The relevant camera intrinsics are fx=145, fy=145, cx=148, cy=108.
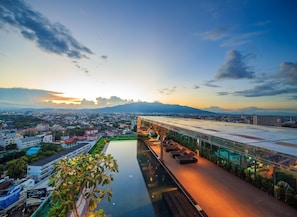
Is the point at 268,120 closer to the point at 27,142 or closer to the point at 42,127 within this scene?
the point at 27,142

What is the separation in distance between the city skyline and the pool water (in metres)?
9.04

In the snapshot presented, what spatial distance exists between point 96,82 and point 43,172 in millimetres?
10909

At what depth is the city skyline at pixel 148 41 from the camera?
8.66 metres

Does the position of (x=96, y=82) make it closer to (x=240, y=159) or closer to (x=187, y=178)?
(x=187, y=178)

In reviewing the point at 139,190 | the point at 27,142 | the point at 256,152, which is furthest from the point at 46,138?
the point at 256,152

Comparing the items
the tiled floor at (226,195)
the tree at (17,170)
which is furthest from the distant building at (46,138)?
the tiled floor at (226,195)

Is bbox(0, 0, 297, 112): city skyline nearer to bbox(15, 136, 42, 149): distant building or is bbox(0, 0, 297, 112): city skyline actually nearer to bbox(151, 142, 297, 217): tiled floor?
bbox(151, 142, 297, 217): tiled floor

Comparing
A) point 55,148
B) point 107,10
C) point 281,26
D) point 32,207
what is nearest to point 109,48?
point 107,10

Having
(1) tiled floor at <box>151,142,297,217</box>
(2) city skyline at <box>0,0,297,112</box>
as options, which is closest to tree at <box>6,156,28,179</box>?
(2) city skyline at <box>0,0,297,112</box>

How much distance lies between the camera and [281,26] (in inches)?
382

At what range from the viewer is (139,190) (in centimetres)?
604

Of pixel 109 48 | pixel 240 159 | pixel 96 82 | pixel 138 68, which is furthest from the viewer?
pixel 96 82

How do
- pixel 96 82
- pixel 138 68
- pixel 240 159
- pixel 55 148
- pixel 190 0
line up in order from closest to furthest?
1. pixel 240 159
2. pixel 190 0
3. pixel 138 68
4. pixel 96 82
5. pixel 55 148

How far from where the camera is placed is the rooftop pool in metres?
4.65
